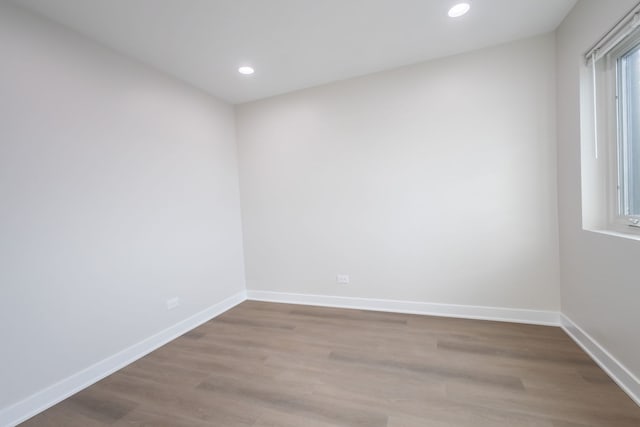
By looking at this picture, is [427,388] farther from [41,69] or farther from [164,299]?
[41,69]

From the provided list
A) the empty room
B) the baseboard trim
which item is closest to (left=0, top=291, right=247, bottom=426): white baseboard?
the empty room

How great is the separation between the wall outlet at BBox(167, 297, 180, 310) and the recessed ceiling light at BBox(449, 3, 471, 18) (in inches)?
138

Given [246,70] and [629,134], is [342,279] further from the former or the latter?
[629,134]

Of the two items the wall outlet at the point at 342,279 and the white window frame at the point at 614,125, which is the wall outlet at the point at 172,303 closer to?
the wall outlet at the point at 342,279

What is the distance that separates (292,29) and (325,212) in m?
1.86

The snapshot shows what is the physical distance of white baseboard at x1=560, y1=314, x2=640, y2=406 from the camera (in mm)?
1610

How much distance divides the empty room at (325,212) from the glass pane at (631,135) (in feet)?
0.06

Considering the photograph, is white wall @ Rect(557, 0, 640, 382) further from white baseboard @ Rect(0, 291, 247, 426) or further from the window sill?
white baseboard @ Rect(0, 291, 247, 426)

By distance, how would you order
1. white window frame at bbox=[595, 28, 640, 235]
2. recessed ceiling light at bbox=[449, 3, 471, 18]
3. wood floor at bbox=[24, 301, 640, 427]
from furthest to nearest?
recessed ceiling light at bbox=[449, 3, 471, 18] < white window frame at bbox=[595, 28, 640, 235] < wood floor at bbox=[24, 301, 640, 427]

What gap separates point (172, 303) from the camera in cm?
272

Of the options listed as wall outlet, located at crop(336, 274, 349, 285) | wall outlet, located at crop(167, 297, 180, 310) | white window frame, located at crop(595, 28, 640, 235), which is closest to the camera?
white window frame, located at crop(595, 28, 640, 235)

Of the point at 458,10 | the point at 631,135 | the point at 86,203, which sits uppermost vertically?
the point at 458,10

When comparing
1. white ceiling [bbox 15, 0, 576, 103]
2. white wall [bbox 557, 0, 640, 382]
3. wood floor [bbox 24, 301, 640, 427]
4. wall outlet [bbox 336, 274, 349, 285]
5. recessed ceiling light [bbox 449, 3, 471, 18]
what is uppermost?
white ceiling [bbox 15, 0, 576, 103]

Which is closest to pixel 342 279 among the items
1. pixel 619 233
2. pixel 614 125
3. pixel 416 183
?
pixel 416 183
